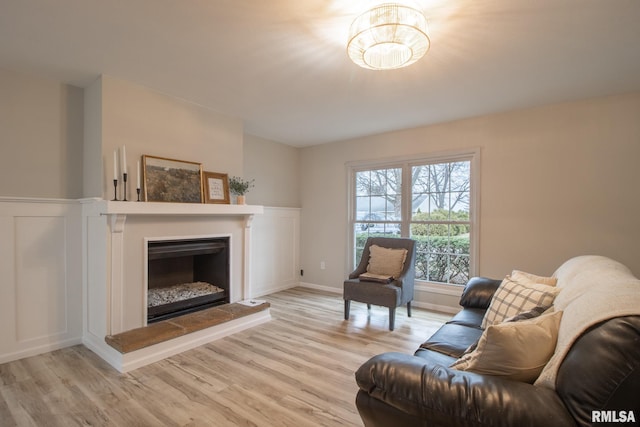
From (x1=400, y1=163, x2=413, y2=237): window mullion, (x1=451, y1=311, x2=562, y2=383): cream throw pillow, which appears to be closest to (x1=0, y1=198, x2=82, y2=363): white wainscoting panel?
(x1=451, y1=311, x2=562, y2=383): cream throw pillow

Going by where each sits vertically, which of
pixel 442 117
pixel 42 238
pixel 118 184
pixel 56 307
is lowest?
pixel 56 307

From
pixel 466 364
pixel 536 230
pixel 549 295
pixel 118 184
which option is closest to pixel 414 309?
pixel 536 230

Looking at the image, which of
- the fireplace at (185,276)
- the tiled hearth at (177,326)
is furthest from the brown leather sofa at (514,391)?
the fireplace at (185,276)

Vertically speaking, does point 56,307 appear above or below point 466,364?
below

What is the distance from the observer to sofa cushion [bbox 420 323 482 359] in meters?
1.82

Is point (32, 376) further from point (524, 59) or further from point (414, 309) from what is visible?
point (524, 59)

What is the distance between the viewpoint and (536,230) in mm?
3398

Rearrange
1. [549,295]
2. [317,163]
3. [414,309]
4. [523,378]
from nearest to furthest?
[523,378]
[549,295]
[414,309]
[317,163]

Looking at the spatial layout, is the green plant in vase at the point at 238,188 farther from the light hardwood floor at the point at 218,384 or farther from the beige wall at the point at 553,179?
the beige wall at the point at 553,179

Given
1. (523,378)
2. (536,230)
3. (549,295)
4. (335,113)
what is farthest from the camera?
(335,113)

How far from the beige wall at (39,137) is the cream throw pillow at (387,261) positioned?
3.23 meters

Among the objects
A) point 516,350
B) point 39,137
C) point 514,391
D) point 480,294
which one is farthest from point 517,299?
point 39,137

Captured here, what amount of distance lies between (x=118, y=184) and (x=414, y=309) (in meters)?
3.68

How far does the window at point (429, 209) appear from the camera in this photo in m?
3.91
